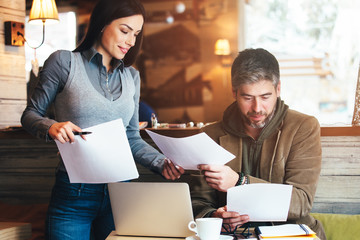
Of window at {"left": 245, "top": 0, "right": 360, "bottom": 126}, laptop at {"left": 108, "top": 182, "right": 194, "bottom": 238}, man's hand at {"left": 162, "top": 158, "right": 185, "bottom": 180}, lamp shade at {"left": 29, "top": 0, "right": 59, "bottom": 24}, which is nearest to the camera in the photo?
laptop at {"left": 108, "top": 182, "right": 194, "bottom": 238}

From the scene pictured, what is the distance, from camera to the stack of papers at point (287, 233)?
124 centimetres

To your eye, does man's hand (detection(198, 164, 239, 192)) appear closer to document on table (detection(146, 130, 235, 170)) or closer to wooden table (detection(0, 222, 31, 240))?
document on table (detection(146, 130, 235, 170))

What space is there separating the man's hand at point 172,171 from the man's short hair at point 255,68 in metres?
0.46

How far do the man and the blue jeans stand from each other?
389mm

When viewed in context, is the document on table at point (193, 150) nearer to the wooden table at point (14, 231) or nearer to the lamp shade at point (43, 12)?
the wooden table at point (14, 231)

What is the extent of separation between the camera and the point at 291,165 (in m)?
1.72

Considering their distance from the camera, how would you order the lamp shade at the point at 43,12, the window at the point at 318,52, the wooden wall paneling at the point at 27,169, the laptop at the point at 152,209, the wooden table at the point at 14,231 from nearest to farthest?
the laptop at the point at 152,209 < the wooden table at the point at 14,231 < the wooden wall paneling at the point at 27,169 < the lamp shade at the point at 43,12 < the window at the point at 318,52

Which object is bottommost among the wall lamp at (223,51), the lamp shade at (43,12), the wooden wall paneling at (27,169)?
the wooden wall paneling at (27,169)

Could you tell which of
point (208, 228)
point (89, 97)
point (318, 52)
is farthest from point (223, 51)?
point (208, 228)

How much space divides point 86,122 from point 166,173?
0.35m

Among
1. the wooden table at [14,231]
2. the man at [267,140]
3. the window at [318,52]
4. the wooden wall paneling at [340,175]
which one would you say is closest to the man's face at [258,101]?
the man at [267,140]

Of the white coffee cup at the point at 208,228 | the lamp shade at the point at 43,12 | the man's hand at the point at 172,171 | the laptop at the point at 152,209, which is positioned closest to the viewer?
the white coffee cup at the point at 208,228

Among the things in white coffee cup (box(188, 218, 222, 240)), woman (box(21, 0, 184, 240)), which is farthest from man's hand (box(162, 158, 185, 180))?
white coffee cup (box(188, 218, 222, 240))

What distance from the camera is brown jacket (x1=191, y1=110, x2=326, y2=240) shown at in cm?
165
